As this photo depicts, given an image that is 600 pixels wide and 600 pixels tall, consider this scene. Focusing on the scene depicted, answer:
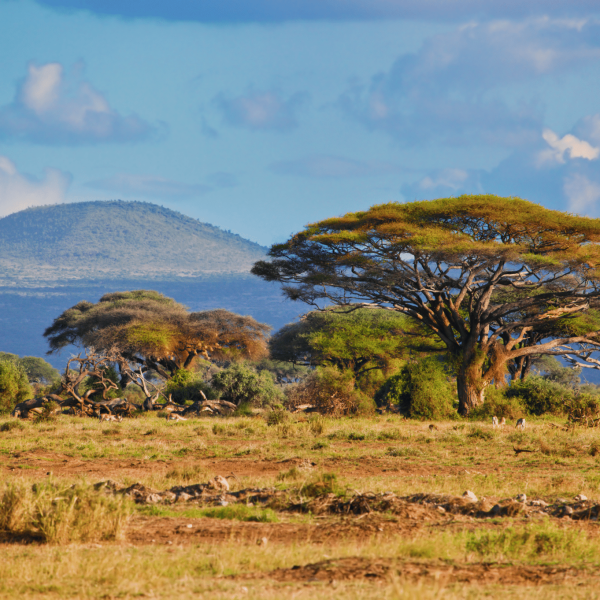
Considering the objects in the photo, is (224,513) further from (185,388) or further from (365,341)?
(365,341)

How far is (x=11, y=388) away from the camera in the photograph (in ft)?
102

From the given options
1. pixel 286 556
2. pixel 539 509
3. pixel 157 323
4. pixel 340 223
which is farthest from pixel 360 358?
pixel 286 556

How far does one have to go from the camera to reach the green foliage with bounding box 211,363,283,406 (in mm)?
32219

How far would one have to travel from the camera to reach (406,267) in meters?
26.3

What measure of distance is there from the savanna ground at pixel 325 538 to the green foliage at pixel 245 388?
16349 mm

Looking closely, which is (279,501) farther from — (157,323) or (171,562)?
(157,323)

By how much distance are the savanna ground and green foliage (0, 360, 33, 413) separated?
16720mm

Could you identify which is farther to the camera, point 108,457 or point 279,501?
point 108,457

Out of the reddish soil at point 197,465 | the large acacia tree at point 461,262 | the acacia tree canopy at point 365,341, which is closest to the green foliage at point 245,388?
the acacia tree canopy at point 365,341

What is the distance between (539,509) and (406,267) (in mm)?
18028

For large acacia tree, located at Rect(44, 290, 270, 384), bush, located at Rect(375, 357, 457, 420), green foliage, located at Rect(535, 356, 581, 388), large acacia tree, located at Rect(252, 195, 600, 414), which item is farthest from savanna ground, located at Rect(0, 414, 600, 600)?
green foliage, located at Rect(535, 356, 581, 388)

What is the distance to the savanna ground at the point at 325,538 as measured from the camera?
554 centimetres

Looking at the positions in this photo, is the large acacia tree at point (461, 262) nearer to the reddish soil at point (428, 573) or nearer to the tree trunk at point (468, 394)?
the tree trunk at point (468, 394)

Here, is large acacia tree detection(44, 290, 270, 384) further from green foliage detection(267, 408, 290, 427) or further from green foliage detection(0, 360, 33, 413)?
green foliage detection(267, 408, 290, 427)
